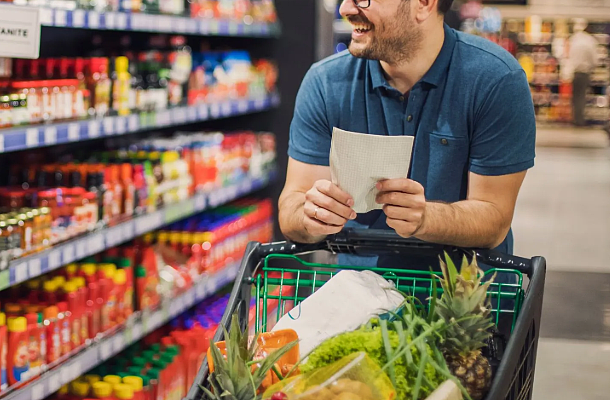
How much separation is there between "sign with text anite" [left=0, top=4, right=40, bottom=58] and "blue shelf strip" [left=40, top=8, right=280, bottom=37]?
24 centimetres

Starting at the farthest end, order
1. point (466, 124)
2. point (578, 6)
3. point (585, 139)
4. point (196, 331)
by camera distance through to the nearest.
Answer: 1. point (578, 6)
2. point (585, 139)
3. point (196, 331)
4. point (466, 124)

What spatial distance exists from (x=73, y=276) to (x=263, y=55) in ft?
8.91

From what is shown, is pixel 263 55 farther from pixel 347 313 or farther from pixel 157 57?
pixel 347 313

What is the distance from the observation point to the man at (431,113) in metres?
1.90

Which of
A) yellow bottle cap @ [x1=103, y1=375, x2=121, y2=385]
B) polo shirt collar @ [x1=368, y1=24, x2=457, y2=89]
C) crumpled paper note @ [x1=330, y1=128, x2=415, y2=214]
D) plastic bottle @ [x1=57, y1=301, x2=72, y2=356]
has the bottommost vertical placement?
yellow bottle cap @ [x1=103, y1=375, x2=121, y2=385]

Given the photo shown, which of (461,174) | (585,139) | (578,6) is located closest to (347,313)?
(461,174)

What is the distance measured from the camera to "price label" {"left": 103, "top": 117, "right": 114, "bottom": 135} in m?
3.30

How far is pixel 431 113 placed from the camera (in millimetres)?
2010

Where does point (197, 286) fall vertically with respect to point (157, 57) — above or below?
below

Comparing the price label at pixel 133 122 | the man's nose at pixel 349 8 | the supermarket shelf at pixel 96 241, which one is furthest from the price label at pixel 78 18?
the man's nose at pixel 349 8

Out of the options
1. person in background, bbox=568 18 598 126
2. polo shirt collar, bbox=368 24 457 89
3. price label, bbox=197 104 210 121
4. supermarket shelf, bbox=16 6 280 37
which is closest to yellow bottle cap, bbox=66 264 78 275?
supermarket shelf, bbox=16 6 280 37

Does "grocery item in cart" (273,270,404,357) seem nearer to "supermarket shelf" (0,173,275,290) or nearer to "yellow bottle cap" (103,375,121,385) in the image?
"supermarket shelf" (0,173,275,290)

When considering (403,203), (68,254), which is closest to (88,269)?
(68,254)

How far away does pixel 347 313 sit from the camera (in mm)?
1578
